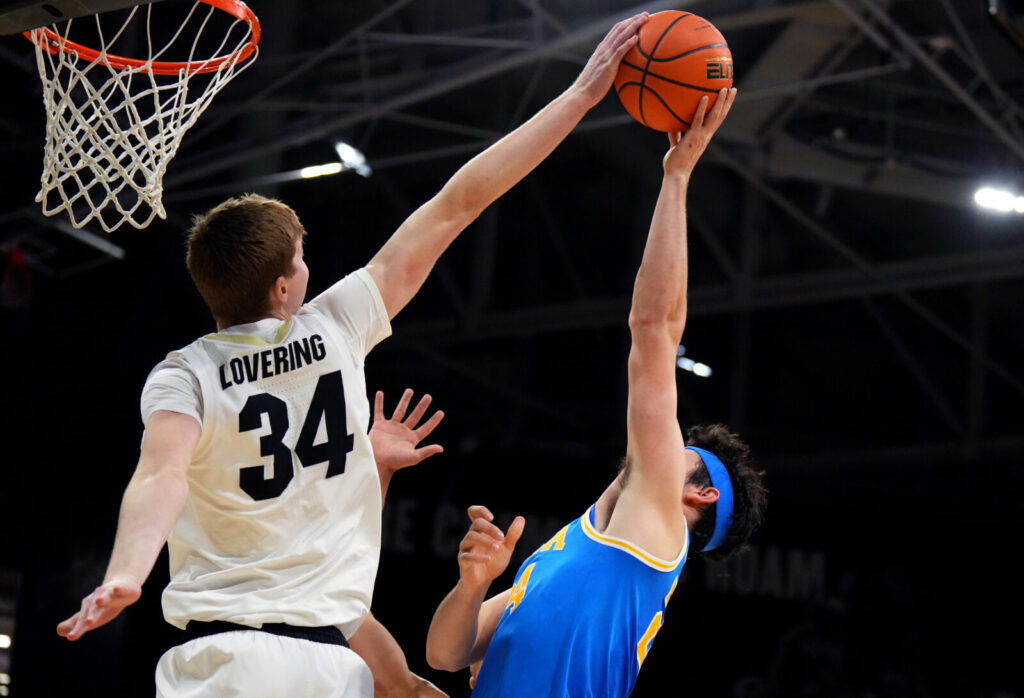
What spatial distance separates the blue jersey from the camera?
3.24 metres

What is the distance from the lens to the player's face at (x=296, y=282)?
292cm

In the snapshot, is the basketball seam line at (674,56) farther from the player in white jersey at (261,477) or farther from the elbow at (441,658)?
the elbow at (441,658)

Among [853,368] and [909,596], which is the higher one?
[853,368]

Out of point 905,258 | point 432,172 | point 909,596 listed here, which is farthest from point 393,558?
point 905,258

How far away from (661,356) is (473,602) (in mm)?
868

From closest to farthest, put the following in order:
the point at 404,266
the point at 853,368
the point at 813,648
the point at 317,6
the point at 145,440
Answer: the point at 145,440
the point at 404,266
the point at 317,6
the point at 813,648
the point at 853,368

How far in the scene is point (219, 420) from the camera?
9.01ft

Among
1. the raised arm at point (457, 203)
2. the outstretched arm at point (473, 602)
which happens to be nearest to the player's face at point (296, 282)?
the raised arm at point (457, 203)

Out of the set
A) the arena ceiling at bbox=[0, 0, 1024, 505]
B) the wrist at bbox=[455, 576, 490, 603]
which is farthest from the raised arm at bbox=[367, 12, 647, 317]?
the arena ceiling at bbox=[0, 0, 1024, 505]

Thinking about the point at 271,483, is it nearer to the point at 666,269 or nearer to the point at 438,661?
the point at 438,661

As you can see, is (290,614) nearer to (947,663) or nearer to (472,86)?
(472,86)

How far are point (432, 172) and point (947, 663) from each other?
24.6ft

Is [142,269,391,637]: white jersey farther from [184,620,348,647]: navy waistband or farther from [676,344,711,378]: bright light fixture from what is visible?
[676,344,711,378]: bright light fixture

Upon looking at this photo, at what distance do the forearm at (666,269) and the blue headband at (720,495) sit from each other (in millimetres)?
448
